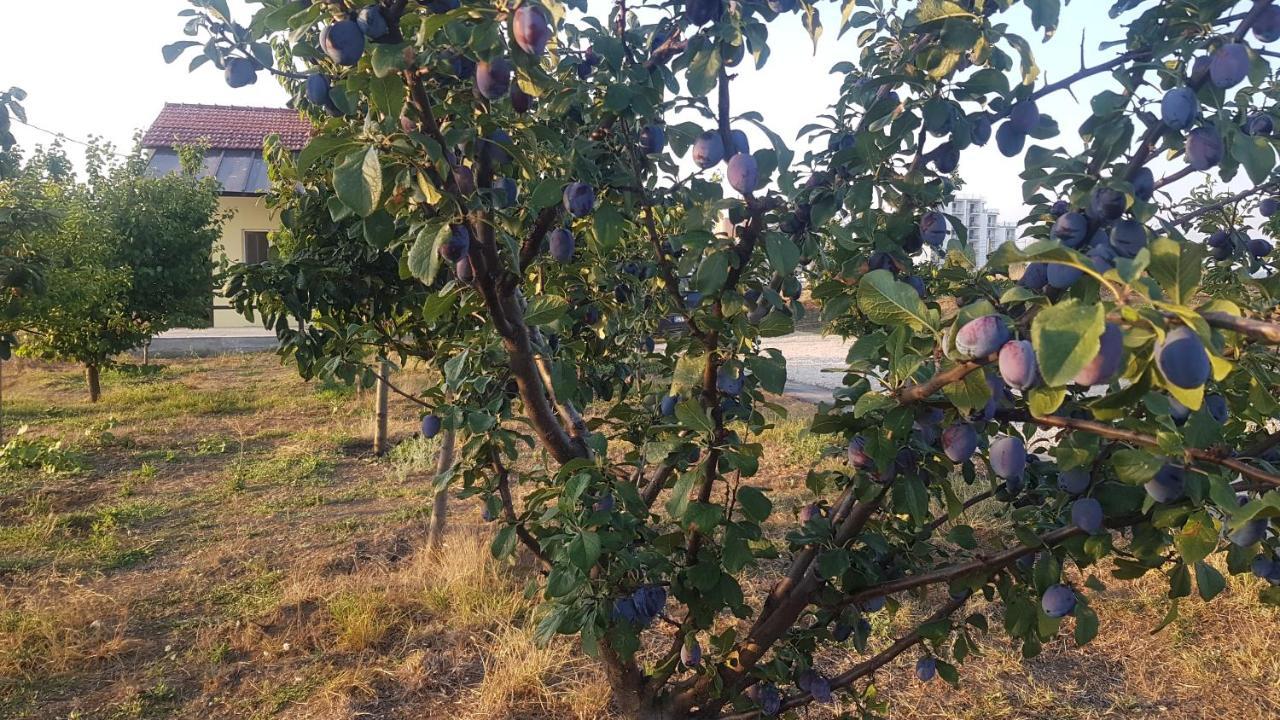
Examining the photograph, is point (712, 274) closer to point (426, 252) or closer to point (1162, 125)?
point (426, 252)

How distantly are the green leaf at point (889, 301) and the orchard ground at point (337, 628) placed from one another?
1.25 metres

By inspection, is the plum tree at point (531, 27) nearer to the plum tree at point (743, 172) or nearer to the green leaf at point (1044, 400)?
the plum tree at point (743, 172)

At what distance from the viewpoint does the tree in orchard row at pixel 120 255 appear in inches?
238

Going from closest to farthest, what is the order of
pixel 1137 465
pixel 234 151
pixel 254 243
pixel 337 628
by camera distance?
pixel 1137 465 < pixel 337 628 < pixel 254 243 < pixel 234 151

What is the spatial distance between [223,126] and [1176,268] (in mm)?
18998

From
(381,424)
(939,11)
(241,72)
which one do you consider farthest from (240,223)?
(939,11)

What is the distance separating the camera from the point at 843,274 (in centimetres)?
118

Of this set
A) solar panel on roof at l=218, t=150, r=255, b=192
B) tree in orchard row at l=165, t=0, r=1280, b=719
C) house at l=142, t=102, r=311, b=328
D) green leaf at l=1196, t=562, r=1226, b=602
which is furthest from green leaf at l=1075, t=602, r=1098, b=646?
solar panel on roof at l=218, t=150, r=255, b=192

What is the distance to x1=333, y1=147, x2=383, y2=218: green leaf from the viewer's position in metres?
0.95

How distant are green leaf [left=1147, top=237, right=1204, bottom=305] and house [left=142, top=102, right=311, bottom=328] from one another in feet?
48.9

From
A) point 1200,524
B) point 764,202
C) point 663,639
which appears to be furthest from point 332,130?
point 663,639

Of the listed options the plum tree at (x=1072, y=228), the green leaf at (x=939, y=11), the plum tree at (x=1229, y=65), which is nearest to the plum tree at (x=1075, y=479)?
the plum tree at (x=1072, y=228)

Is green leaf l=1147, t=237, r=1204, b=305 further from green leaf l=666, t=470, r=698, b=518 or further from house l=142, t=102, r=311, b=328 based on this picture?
house l=142, t=102, r=311, b=328

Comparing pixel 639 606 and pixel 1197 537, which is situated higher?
pixel 1197 537
